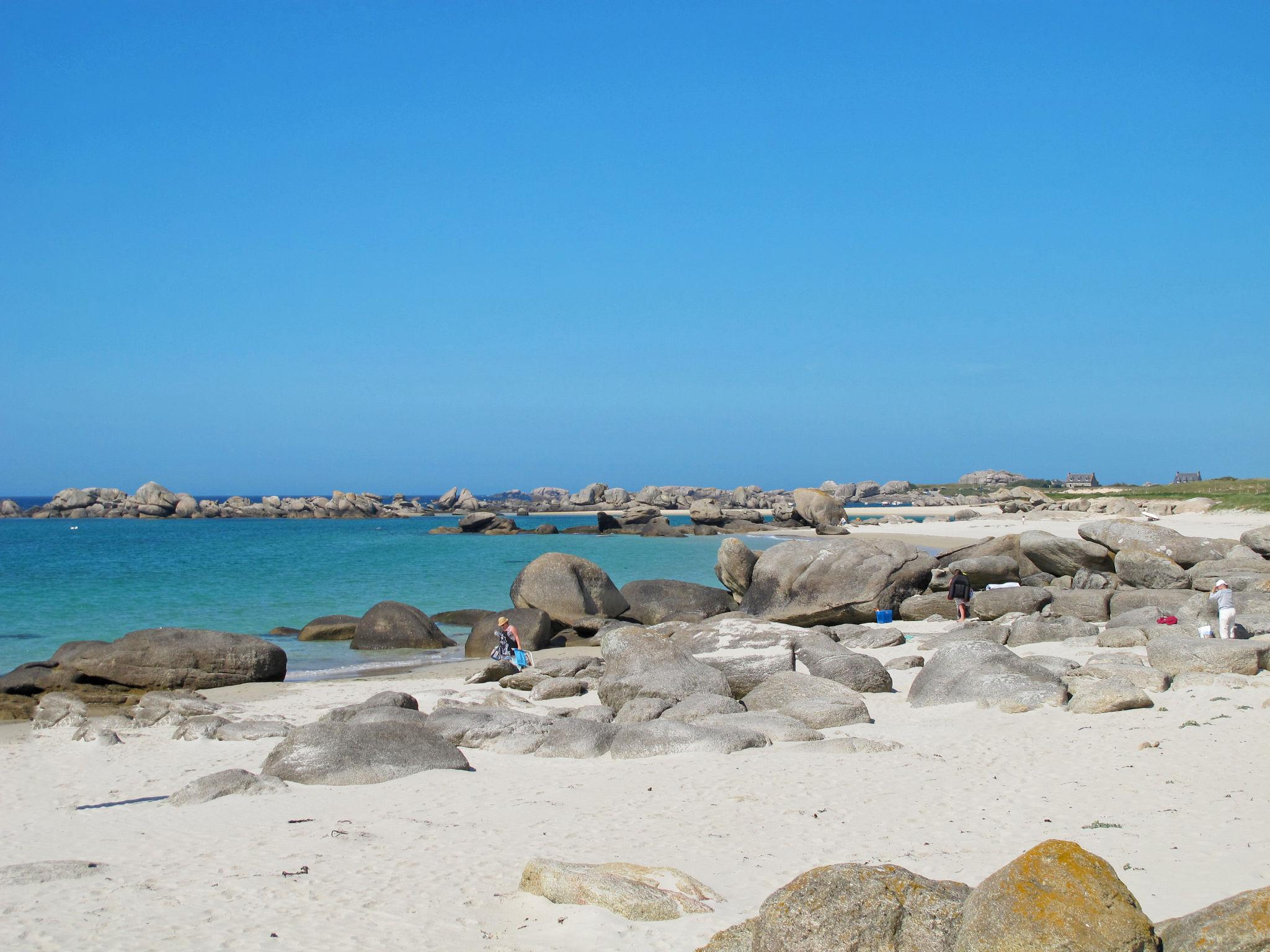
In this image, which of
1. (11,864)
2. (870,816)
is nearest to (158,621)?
(11,864)

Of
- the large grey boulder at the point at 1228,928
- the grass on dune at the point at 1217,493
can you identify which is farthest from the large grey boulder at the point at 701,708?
the grass on dune at the point at 1217,493

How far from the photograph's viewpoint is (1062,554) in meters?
27.3

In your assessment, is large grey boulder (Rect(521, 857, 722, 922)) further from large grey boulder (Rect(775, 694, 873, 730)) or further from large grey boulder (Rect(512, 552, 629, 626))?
large grey boulder (Rect(512, 552, 629, 626))

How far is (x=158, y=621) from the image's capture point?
93.0 feet

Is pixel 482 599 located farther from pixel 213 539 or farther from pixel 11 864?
pixel 213 539

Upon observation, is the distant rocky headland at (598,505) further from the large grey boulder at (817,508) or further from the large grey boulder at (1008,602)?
the large grey boulder at (1008,602)

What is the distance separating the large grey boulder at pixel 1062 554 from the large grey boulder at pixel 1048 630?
8.68 metres

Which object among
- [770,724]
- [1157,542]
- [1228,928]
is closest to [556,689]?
[770,724]

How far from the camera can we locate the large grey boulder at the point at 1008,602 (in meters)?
22.6

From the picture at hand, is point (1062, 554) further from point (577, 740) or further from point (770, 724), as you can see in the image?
point (577, 740)

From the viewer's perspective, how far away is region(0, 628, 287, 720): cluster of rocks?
17.5 metres

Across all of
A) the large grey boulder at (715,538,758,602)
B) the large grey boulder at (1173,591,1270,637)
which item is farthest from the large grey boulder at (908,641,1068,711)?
Answer: the large grey boulder at (715,538,758,602)

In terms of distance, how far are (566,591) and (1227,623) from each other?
1568 centimetres

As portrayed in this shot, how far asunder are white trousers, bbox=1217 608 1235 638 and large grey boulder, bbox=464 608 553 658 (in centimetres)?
1422
